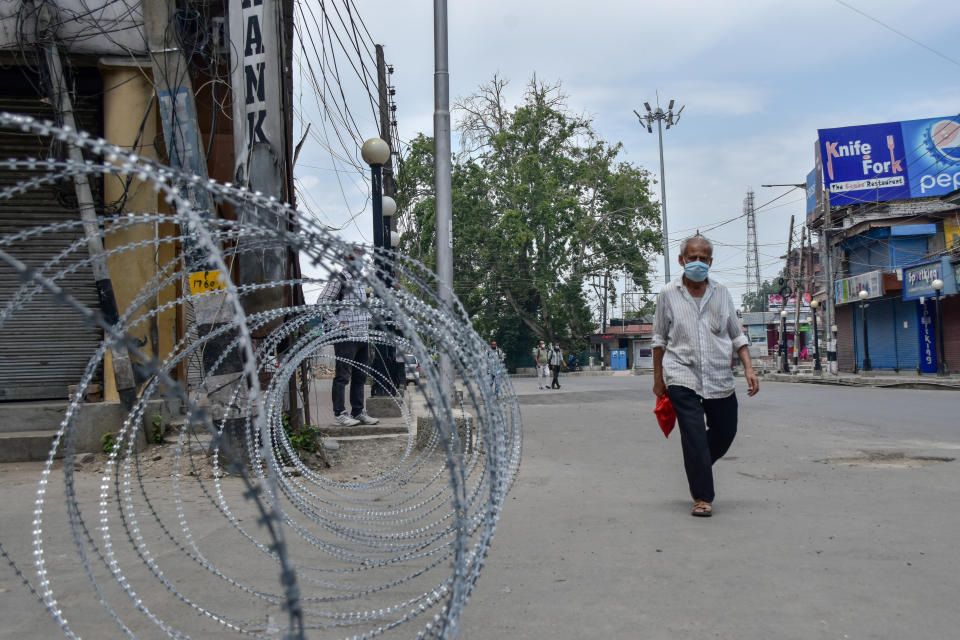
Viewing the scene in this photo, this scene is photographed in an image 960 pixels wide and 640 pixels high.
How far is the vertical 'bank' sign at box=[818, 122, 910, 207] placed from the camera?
35.2 meters

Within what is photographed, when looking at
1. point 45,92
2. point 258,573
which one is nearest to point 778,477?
point 258,573

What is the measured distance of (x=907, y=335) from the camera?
32938 millimetres

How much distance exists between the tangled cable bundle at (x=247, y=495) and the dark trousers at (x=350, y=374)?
244 cm

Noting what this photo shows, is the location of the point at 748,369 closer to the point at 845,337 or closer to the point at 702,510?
the point at 702,510

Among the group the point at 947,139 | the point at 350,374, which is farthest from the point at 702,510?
the point at 947,139

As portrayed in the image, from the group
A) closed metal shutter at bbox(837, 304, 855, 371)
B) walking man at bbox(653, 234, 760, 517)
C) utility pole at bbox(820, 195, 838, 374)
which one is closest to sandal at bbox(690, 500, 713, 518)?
walking man at bbox(653, 234, 760, 517)

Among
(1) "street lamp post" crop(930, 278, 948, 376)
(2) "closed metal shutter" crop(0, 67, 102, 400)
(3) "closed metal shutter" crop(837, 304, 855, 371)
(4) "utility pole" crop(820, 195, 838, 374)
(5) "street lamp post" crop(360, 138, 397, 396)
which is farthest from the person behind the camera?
(3) "closed metal shutter" crop(837, 304, 855, 371)

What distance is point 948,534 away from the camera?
15.1 ft

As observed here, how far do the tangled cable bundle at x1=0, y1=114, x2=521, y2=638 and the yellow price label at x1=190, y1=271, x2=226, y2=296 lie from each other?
132 millimetres

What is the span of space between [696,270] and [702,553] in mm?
1990

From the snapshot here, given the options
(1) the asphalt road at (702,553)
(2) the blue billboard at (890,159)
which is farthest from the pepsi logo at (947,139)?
(1) the asphalt road at (702,553)

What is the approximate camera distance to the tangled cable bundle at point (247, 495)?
210 cm

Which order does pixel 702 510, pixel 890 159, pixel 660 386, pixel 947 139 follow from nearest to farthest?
pixel 702 510 < pixel 660 386 < pixel 947 139 < pixel 890 159

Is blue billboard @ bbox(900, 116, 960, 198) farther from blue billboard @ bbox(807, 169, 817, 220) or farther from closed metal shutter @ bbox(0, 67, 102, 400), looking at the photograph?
closed metal shutter @ bbox(0, 67, 102, 400)
